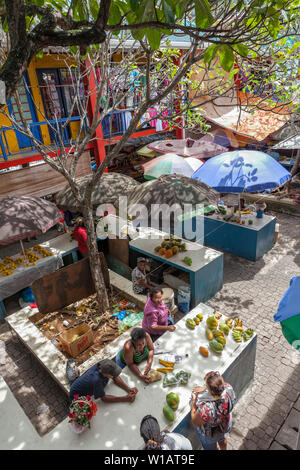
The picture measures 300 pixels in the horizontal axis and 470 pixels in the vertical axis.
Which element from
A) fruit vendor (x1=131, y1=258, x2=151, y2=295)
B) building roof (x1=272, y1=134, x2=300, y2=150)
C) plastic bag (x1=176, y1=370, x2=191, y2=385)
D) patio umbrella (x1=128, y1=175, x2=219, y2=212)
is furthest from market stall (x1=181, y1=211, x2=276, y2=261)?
plastic bag (x1=176, y1=370, x2=191, y2=385)

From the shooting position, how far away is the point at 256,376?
5.23m

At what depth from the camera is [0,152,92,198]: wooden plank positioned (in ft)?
31.8

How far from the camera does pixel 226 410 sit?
342 cm

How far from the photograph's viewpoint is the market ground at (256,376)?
4383 mm

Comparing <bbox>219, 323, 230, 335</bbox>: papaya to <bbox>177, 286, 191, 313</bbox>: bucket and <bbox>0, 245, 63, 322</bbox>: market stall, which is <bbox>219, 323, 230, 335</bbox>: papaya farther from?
<bbox>0, 245, 63, 322</bbox>: market stall

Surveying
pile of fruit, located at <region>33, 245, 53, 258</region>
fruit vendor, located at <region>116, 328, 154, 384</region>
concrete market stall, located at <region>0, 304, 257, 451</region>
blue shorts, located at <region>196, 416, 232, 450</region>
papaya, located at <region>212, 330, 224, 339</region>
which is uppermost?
fruit vendor, located at <region>116, 328, 154, 384</region>

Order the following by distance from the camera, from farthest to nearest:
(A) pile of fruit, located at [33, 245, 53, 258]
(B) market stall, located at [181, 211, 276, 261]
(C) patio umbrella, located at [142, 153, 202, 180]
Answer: (C) patio umbrella, located at [142, 153, 202, 180] < (B) market stall, located at [181, 211, 276, 261] < (A) pile of fruit, located at [33, 245, 53, 258]

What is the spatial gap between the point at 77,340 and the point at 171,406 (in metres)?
2.23

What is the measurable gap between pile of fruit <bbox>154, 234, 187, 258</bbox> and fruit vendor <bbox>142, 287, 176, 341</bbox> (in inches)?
80.4

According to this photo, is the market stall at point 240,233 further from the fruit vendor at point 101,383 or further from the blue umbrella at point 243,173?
the fruit vendor at point 101,383

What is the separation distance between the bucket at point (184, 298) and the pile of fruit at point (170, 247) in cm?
79

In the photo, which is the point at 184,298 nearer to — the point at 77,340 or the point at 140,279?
the point at 140,279

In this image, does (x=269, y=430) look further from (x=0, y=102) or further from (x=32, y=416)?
(x=0, y=102)
